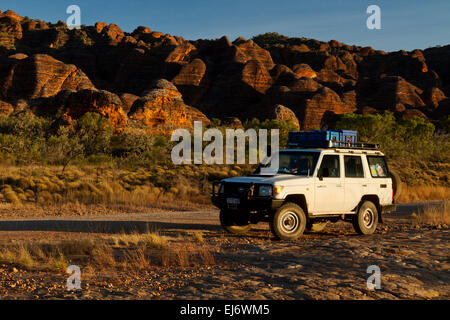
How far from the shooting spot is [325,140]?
10.7 metres

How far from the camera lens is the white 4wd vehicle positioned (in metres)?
9.77

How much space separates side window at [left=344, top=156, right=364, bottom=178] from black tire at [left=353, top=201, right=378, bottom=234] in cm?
77

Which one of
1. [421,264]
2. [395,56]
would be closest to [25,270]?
[421,264]

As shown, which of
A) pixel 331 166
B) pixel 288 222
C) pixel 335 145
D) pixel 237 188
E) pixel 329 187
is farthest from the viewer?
pixel 335 145

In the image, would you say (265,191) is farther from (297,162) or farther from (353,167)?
(353,167)

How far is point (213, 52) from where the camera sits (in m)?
103

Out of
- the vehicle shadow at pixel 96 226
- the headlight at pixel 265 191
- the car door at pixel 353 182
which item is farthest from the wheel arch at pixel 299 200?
the vehicle shadow at pixel 96 226

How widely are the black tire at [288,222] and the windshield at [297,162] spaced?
93 cm

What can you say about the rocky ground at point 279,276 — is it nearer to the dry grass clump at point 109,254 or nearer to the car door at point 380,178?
the dry grass clump at point 109,254

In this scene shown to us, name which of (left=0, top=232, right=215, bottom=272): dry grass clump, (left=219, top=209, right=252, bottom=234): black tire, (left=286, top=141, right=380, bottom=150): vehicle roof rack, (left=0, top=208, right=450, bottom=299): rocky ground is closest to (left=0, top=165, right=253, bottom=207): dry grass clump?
(left=219, top=209, right=252, bottom=234): black tire

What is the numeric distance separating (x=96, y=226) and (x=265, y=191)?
17.5 feet

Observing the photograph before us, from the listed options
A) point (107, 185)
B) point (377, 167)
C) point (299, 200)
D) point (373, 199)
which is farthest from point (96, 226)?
point (107, 185)

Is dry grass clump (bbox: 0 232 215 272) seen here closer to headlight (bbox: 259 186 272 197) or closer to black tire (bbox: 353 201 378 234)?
headlight (bbox: 259 186 272 197)
